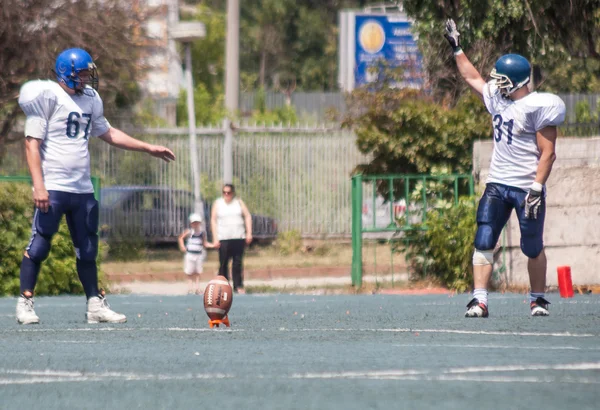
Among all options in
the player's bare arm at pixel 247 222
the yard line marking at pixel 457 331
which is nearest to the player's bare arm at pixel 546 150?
the yard line marking at pixel 457 331

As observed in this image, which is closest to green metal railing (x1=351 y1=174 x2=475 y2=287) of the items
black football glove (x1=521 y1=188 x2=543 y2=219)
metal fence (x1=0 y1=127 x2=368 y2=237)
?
black football glove (x1=521 y1=188 x2=543 y2=219)

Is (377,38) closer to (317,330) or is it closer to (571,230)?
(571,230)

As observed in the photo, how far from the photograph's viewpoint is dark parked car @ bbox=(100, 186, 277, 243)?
2334cm

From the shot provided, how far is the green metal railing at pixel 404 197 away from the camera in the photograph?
50.6ft

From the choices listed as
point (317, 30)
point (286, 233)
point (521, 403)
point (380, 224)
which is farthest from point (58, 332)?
point (317, 30)

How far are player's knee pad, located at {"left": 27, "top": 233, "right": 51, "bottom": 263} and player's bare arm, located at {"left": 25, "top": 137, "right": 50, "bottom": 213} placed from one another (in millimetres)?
251

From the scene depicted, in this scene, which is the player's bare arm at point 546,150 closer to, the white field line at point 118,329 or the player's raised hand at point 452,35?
the player's raised hand at point 452,35

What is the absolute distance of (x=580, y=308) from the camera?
30.5 feet

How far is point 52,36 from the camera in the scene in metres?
20.3

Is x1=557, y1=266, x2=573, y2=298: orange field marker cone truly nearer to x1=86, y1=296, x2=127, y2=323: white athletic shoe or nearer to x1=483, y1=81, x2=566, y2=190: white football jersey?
x1=483, y1=81, x2=566, y2=190: white football jersey

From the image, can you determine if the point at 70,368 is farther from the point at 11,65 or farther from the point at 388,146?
the point at 11,65

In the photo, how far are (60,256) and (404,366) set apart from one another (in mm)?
9058

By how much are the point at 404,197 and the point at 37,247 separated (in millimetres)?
8265

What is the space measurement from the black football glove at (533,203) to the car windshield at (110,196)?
15.7 metres
